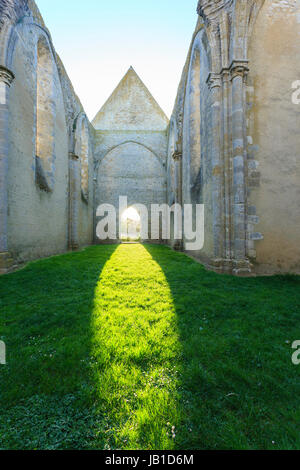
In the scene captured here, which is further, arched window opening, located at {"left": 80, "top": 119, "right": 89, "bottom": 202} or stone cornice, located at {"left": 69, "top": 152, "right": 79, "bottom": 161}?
arched window opening, located at {"left": 80, "top": 119, "right": 89, "bottom": 202}

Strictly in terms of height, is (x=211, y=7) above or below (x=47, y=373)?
above

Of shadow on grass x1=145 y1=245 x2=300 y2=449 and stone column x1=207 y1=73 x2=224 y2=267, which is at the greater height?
stone column x1=207 y1=73 x2=224 y2=267

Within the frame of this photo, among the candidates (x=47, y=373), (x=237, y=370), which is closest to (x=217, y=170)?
(x=237, y=370)

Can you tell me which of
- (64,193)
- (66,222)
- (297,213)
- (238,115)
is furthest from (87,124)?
(297,213)

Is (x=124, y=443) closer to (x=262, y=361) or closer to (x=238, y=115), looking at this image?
(x=262, y=361)

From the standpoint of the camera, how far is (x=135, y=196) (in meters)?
16.4

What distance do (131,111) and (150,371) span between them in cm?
2003

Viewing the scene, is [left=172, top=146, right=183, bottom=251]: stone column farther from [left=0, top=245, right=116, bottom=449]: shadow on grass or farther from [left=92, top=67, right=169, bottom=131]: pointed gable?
[left=92, top=67, right=169, bottom=131]: pointed gable

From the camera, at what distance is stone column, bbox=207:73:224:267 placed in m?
5.40

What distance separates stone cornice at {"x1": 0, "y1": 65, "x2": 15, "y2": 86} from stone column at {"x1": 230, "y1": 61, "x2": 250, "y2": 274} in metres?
6.00

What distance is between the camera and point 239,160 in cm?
512

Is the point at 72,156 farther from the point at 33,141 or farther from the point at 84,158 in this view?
the point at 84,158

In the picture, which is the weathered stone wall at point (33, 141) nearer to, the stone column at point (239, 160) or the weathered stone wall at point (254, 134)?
the weathered stone wall at point (254, 134)

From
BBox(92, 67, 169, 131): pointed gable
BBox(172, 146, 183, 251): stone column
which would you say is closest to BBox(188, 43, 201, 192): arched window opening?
BBox(172, 146, 183, 251): stone column
